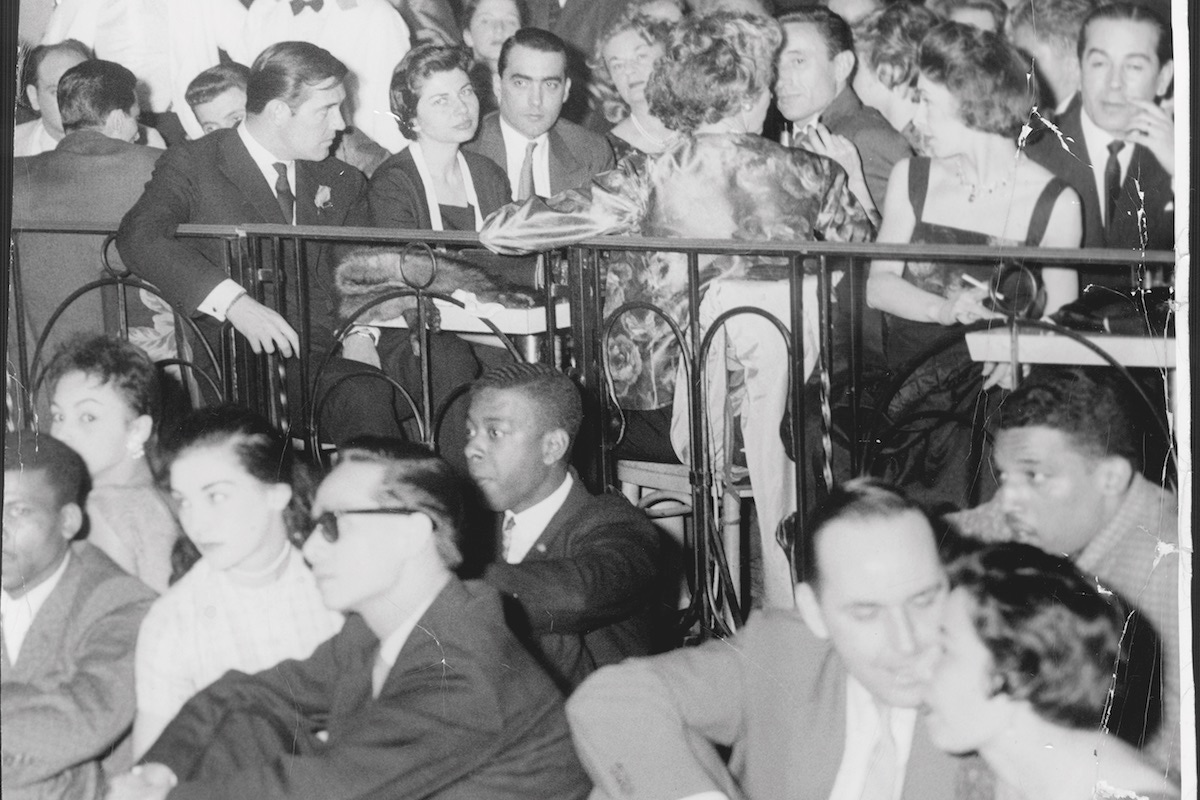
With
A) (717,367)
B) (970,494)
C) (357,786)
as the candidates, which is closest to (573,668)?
(357,786)

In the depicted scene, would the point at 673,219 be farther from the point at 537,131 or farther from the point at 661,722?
the point at 661,722

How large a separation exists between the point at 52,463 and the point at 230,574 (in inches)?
10.7

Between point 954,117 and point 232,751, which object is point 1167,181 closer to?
point 954,117

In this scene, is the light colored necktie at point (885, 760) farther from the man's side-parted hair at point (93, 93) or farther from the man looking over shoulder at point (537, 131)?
the man's side-parted hair at point (93, 93)

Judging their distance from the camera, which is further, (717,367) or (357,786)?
(717,367)

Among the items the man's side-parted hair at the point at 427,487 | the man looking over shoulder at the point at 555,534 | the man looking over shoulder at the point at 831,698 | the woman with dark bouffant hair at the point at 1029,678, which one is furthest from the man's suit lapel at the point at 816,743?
the man's side-parted hair at the point at 427,487

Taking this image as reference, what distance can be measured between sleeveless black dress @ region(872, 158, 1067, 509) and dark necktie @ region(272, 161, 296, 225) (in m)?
0.77


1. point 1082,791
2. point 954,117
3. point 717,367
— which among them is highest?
point 954,117

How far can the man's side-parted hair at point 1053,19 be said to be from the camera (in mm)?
1681

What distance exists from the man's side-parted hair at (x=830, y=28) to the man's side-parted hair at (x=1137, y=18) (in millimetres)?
297

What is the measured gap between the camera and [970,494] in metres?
1.69

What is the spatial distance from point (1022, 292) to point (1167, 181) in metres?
0.25

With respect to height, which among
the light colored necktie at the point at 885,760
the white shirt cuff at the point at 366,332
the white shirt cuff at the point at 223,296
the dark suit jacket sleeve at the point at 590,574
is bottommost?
the light colored necktie at the point at 885,760

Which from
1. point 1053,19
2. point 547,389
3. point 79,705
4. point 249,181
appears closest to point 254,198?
→ point 249,181
